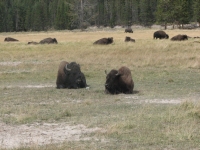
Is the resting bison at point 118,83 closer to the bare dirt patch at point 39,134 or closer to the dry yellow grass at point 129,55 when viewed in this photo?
the bare dirt patch at point 39,134

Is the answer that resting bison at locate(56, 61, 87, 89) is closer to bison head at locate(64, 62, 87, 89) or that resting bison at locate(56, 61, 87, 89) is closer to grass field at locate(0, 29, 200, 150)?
bison head at locate(64, 62, 87, 89)

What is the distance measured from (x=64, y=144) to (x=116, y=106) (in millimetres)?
4773

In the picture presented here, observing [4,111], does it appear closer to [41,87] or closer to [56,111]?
[56,111]

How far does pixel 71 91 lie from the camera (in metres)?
17.3

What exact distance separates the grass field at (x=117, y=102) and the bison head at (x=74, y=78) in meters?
0.62

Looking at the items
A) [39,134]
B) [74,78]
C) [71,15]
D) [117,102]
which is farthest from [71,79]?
[71,15]

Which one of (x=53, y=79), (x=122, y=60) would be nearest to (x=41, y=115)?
(x=53, y=79)

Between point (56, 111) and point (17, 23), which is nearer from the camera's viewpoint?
point (56, 111)

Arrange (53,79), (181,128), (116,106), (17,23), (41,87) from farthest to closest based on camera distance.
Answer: (17,23) → (53,79) → (41,87) → (116,106) → (181,128)

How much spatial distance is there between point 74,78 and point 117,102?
4564 millimetres

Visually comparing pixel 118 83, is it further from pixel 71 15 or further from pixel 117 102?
pixel 71 15

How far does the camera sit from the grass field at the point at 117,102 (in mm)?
8953

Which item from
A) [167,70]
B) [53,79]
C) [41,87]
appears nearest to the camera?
[41,87]

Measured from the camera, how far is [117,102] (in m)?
14.1
